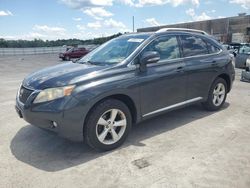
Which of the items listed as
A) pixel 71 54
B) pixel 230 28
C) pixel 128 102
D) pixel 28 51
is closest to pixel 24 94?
pixel 128 102

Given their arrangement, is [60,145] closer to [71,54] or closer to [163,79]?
[163,79]

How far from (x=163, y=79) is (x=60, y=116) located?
1895 mm

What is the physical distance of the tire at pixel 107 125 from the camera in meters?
3.84

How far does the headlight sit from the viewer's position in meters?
3.66

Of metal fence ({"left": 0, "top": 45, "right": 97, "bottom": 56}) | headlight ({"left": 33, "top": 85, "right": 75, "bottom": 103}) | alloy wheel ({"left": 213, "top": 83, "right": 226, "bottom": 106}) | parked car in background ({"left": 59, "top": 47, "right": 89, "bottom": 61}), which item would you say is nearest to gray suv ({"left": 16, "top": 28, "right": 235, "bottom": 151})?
headlight ({"left": 33, "top": 85, "right": 75, "bottom": 103})

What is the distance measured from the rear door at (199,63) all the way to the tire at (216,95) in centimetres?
19

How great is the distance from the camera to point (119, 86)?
13.3ft

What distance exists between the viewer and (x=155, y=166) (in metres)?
3.58

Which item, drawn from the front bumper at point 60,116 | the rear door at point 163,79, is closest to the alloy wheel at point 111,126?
the front bumper at point 60,116

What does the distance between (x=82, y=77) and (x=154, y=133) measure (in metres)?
1.69

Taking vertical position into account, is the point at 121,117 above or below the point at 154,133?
above

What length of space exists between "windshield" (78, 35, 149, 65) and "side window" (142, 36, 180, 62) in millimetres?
201

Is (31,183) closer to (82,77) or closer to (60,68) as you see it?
(82,77)

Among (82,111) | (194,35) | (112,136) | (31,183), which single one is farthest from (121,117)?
(194,35)
